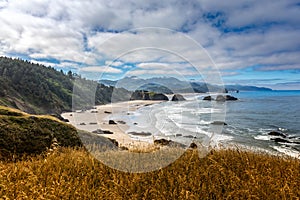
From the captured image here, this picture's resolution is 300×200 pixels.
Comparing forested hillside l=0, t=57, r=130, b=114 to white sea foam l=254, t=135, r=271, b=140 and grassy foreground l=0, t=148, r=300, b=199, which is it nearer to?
white sea foam l=254, t=135, r=271, b=140

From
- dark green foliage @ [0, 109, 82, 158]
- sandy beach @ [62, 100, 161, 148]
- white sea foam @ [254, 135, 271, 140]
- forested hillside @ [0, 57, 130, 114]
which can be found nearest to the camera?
dark green foliage @ [0, 109, 82, 158]

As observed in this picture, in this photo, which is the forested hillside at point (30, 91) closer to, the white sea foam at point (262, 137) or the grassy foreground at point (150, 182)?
the white sea foam at point (262, 137)

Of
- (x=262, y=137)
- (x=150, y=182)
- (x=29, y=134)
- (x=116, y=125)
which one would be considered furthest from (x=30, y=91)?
(x=150, y=182)

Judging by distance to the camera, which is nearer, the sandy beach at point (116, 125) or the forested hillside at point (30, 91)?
the sandy beach at point (116, 125)

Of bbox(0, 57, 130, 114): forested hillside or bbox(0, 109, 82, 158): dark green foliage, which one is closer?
bbox(0, 109, 82, 158): dark green foliage

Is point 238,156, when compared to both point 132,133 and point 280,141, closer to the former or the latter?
point 132,133

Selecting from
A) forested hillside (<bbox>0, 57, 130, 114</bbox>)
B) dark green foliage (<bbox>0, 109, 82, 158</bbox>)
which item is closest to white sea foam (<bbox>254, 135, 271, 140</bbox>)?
dark green foliage (<bbox>0, 109, 82, 158</bbox>)

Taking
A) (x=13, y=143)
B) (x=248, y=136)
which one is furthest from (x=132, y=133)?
(x=13, y=143)

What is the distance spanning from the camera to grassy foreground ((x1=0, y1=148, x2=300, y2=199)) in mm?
3578

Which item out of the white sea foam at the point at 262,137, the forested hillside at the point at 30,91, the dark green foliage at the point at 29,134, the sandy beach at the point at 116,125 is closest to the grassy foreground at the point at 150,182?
the dark green foliage at the point at 29,134

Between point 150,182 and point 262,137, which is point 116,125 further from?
point 150,182

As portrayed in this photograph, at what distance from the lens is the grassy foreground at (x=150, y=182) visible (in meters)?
3.58

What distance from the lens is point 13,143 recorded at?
7.11 meters

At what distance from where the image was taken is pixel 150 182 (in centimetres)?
436
